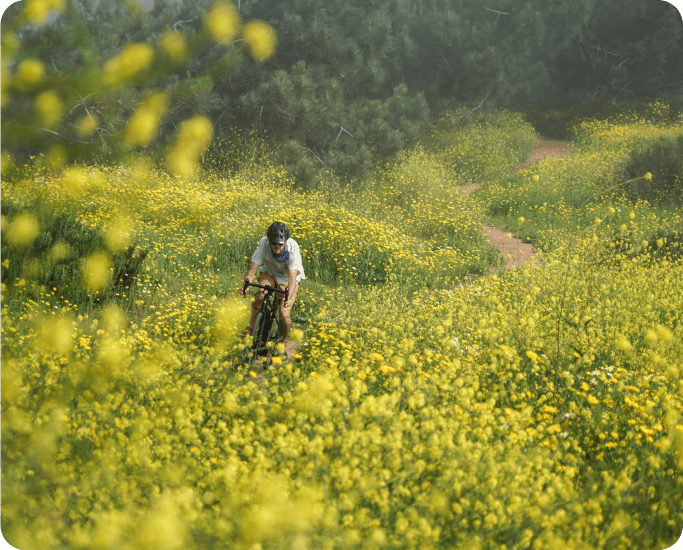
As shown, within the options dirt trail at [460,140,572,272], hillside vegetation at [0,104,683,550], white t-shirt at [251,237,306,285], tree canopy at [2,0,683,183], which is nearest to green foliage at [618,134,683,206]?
dirt trail at [460,140,572,272]

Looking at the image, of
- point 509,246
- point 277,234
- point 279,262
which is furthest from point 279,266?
point 509,246

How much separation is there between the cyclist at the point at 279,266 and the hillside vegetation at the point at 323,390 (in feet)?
1.71

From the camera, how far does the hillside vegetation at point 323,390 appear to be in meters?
1.77

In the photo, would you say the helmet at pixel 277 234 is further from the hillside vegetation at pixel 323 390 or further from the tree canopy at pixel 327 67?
the tree canopy at pixel 327 67

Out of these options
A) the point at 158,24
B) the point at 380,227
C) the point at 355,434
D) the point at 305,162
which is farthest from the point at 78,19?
the point at 305,162

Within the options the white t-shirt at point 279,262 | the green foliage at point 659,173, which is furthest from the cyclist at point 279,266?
the green foliage at point 659,173

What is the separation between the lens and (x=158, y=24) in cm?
560

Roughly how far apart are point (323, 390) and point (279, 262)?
249 centimetres

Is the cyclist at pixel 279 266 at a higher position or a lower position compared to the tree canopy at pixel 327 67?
lower

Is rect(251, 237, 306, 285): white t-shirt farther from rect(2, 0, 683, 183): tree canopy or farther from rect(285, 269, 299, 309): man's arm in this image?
rect(2, 0, 683, 183): tree canopy

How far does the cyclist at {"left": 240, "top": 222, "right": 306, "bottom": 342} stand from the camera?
15.6 feet

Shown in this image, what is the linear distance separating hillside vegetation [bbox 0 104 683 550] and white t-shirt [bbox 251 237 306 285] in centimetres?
74

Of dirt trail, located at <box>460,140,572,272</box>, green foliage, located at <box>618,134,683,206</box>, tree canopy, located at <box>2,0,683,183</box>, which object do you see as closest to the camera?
tree canopy, located at <box>2,0,683,183</box>

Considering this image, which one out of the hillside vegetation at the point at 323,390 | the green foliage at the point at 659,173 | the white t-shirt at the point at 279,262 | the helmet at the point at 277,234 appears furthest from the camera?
the green foliage at the point at 659,173
